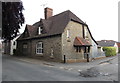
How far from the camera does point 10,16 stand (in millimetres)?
18797

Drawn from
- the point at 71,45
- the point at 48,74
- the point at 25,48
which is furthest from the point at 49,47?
the point at 48,74

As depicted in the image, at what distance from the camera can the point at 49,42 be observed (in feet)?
65.0

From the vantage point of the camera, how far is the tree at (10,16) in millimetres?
18292

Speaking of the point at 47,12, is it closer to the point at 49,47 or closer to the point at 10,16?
the point at 10,16

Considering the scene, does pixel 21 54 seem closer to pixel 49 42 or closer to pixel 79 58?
pixel 49 42

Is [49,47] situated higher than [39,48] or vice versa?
[49,47]

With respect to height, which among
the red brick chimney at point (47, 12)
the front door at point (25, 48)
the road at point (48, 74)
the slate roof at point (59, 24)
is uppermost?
the red brick chimney at point (47, 12)

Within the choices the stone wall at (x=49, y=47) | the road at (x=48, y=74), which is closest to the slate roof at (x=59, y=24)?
the stone wall at (x=49, y=47)

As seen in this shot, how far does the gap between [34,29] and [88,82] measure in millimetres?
20645

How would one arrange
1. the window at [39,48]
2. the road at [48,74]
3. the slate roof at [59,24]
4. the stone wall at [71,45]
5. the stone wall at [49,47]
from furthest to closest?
the window at [39,48] < the slate roof at [59,24] < the stone wall at [49,47] < the stone wall at [71,45] < the road at [48,74]

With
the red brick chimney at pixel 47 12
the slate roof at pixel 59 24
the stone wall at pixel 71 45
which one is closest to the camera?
the stone wall at pixel 71 45

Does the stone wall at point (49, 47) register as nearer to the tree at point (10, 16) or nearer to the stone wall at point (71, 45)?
the stone wall at point (71, 45)

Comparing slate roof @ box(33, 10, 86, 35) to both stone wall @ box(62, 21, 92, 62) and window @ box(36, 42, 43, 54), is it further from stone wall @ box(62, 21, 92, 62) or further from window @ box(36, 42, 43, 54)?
window @ box(36, 42, 43, 54)

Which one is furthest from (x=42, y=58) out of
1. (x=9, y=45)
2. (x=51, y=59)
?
(x=9, y=45)
